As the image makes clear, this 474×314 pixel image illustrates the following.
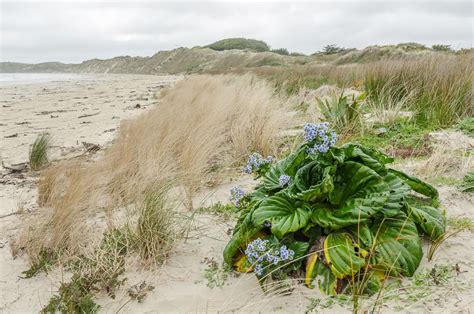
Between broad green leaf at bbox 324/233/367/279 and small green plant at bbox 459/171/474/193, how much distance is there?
1.40 metres

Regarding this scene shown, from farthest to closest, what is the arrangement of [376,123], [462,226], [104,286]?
1. [376,123]
2. [462,226]
3. [104,286]

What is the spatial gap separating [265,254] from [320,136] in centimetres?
64

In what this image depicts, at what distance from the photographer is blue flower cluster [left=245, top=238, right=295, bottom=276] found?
1921 millimetres

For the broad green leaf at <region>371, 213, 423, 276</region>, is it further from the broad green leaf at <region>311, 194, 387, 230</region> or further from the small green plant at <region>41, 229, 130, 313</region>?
the small green plant at <region>41, 229, 130, 313</region>

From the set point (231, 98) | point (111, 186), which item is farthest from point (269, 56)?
point (111, 186)

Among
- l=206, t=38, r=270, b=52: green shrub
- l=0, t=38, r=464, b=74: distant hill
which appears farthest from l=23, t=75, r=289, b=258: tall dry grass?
l=206, t=38, r=270, b=52: green shrub

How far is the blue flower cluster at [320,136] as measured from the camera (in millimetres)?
1965

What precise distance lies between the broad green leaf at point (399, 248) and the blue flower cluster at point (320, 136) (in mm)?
460

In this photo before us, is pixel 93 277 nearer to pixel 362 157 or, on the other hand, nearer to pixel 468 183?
pixel 362 157

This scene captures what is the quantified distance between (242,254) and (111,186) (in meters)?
1.52

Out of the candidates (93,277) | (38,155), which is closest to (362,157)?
(93,277)

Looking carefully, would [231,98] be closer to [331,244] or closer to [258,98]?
[258,98]

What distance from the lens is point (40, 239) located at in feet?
8.14

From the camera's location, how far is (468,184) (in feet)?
9.56
